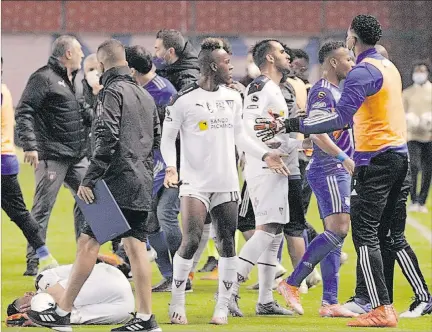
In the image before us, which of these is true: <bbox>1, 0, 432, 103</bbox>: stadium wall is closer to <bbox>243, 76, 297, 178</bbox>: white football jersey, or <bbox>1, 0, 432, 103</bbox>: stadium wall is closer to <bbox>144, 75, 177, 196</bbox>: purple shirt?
<bbox>144, 75, 177, 196</bbox>: purple shirt

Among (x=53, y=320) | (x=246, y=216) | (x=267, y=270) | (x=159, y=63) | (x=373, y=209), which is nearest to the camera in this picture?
(x=53, y=320)

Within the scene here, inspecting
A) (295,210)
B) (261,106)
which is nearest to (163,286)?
(295,210)

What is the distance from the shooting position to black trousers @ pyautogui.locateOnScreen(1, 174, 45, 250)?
1073 cm

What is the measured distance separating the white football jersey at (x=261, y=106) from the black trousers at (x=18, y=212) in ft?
8.22

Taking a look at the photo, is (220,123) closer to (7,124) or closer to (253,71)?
(7,124)

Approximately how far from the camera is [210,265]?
38.0 ft

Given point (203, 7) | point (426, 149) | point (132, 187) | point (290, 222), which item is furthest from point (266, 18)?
point (132, 187)

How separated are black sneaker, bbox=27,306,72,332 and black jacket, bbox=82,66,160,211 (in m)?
0.83

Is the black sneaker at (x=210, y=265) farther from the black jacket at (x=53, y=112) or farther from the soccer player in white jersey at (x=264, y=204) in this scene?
the soccer player in white jersey at (x=264, y=204)

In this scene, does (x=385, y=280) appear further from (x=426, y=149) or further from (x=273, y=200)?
(x=426, y=149)

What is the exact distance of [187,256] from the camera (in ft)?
27.7

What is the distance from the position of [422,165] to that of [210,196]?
8.99m

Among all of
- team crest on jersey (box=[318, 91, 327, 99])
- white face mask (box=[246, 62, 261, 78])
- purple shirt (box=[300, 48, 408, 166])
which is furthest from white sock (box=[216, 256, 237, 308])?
white face mask (box=[246, 62, 261, 78])

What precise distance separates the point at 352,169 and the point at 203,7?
62.5 ft
